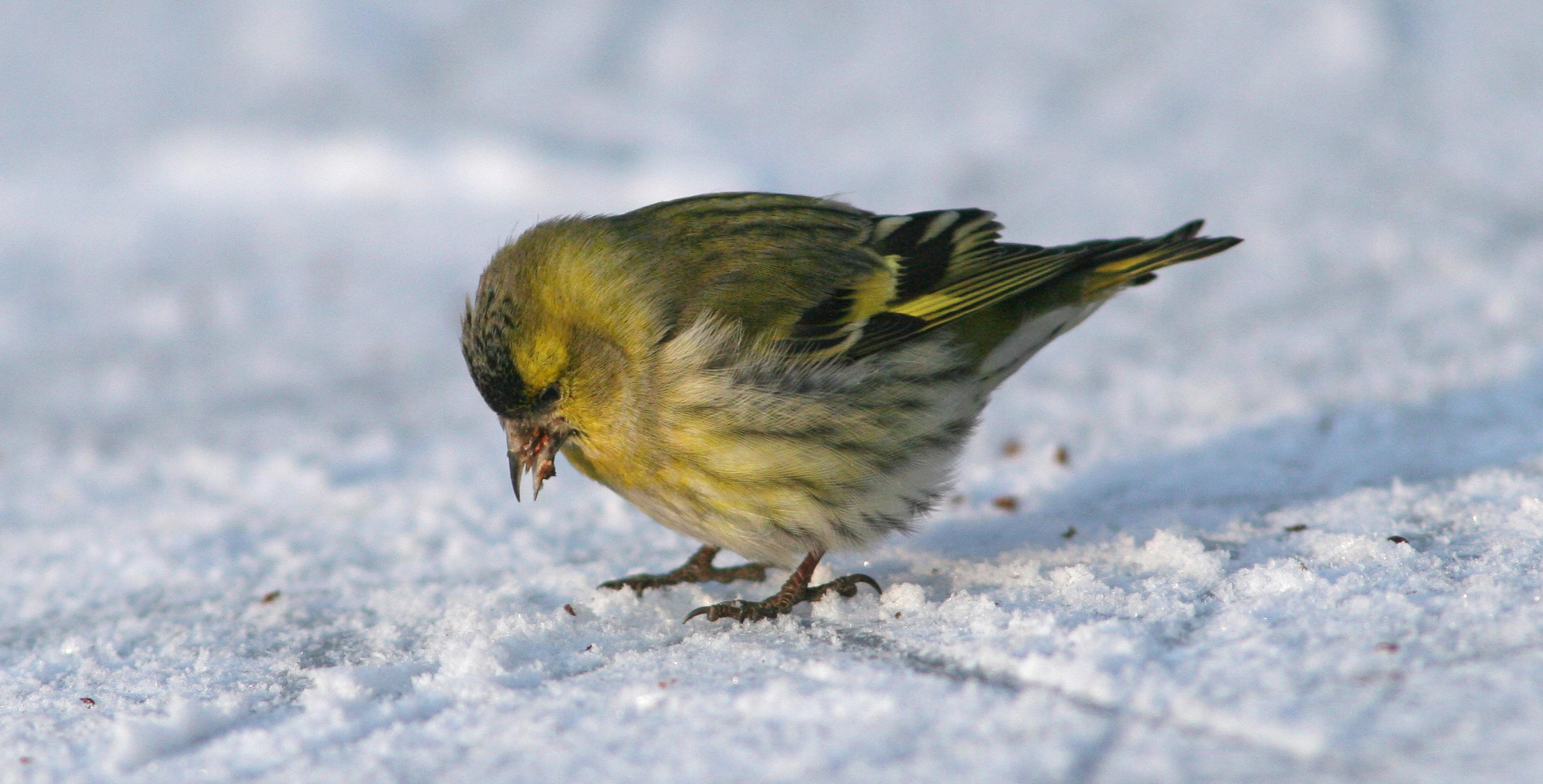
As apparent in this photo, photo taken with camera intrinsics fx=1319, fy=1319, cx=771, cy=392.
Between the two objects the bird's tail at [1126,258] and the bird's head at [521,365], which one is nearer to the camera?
the bird's head at [521,365]

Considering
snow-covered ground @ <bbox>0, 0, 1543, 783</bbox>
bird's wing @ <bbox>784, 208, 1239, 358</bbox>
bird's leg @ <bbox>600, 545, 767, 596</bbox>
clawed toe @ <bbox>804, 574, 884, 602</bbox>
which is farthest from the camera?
bird's leg @ <bbox>600, 545, 767, 596</bbox>

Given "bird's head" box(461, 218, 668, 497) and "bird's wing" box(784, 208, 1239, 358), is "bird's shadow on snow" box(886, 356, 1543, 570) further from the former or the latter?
"bird's head" box(461, 218, 668, 497)

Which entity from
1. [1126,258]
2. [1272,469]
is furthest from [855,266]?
[1272,469]

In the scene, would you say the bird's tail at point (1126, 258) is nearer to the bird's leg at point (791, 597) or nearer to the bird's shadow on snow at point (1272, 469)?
the bird's shadow on snow at point (1272, 469)

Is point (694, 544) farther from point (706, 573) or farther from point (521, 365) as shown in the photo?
point (521, 365)

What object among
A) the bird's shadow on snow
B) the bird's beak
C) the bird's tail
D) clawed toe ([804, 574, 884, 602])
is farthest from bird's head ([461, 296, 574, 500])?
the bird's tail

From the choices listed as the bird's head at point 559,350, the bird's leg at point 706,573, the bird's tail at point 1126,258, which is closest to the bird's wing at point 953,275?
the bird's tail at point 1126,258

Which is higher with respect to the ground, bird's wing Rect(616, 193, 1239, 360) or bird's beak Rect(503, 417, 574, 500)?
bird's wing Rect(616, 193, 1239, 360)

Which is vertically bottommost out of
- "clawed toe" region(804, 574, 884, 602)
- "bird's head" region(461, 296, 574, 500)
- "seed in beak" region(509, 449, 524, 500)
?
"clawed toe" region(804, 574, 884, 602)
